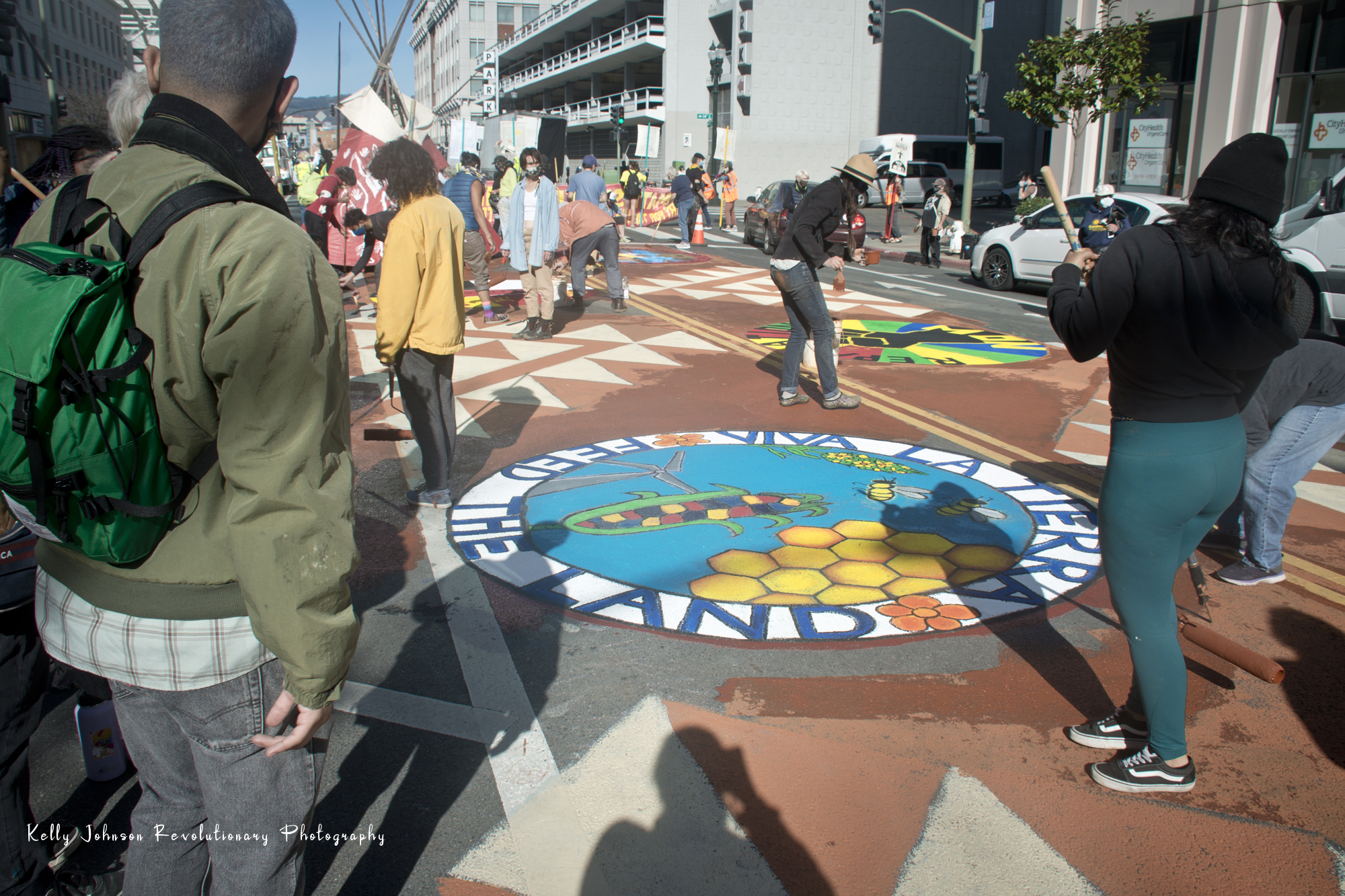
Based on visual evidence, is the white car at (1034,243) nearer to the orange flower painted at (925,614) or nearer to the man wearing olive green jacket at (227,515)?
the orange flower painted at (925,614)

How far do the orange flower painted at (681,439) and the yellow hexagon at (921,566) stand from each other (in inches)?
86.6

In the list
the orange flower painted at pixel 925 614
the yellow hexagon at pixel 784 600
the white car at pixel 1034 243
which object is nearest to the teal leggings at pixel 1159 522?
the orange flower painted at pixel 925 614

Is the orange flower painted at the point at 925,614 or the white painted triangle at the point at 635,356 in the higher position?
the white painted triangle at the point at 635,356

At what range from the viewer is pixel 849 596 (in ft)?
13.5

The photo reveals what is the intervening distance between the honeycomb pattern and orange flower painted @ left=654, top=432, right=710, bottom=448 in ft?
5.51

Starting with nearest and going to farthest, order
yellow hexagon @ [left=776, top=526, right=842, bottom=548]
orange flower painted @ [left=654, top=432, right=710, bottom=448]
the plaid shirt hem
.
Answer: the plaid shirt hem → yellow hexagon @ [left=776, top=526, right=842, bottom=548] → orange flower painted @ [left=654, top=432, right=710, bottom=448]

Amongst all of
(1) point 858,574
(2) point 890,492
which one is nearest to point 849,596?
(1) point 858,574

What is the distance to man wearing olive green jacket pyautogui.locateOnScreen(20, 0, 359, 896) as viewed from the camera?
1464mm

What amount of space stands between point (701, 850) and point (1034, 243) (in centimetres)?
1419

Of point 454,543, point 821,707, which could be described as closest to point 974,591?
point 821,707

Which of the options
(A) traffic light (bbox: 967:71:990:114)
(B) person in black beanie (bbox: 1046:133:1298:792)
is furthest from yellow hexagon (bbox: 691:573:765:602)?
(A) traffic light (bbox: 967:71:990:114)

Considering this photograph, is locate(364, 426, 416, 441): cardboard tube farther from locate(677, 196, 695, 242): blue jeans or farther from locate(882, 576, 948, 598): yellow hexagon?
locate(677, 196, 695, 242): blue jeans

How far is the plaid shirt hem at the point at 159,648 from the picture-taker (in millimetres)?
1610

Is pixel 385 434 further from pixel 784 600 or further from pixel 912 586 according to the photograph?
pixel 912 586
